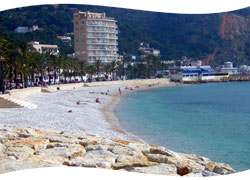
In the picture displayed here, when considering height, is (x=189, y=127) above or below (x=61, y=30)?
below

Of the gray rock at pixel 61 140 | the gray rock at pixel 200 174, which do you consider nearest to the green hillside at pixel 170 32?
the gray rock at pixel 61 140

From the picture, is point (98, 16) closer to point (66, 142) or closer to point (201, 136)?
point (201, 136)

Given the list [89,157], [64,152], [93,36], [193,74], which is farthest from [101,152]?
[193,74]

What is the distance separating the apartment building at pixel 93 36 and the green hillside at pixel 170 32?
52.6ft

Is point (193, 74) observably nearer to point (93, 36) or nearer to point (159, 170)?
point (93, 36)

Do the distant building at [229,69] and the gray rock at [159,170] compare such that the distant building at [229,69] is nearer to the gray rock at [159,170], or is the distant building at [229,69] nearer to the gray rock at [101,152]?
the gray rock at [101,152]

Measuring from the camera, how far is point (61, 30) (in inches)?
4914

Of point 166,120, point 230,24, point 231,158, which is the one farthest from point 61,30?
point 231,158

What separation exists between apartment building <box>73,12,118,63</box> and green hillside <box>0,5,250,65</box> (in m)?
16.0

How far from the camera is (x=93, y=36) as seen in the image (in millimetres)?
80875

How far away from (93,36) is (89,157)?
245ft

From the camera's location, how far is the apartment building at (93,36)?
264ft

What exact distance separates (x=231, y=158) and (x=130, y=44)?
393 ft

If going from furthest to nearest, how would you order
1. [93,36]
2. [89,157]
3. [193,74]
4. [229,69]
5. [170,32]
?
[170,32]
[229,69]
[193,74]
[93,36]
[89,157]
